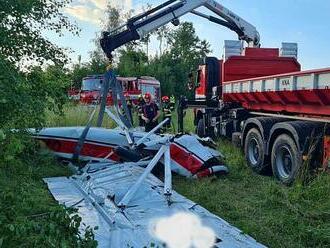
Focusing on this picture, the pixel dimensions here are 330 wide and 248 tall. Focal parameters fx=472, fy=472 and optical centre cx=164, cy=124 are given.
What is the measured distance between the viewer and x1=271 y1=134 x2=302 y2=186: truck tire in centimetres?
778

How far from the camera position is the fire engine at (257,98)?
7.58 metres

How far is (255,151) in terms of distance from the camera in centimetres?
1000

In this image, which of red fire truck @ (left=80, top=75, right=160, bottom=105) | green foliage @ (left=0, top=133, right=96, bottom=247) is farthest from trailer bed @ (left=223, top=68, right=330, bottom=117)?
red fire truck @ (left=80, top=75, right=160, bottom=105)

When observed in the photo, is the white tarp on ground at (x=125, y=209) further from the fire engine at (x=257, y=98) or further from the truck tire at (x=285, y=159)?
the fire engine at (x=257, y=98)

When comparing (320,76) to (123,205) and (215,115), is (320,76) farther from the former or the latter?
(215,115)

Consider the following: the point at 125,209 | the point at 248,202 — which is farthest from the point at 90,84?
the point at 125,209

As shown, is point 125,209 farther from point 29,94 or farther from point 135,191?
point 29,94


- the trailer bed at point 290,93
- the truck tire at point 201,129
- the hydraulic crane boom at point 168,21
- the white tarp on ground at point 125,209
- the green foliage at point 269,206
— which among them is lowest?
the green foliage at point 269,206

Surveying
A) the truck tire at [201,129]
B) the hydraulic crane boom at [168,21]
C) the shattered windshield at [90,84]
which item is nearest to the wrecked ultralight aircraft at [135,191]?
the hydraulic crane boom at [168,21]

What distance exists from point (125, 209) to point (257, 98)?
482 cm

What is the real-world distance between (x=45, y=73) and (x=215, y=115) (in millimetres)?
8866

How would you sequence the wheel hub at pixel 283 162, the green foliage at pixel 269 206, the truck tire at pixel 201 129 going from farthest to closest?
1. the truck tire at pixel 201 129
2. the wheel hub at pixel 283 162
3. the green foliage at pixel 269 206

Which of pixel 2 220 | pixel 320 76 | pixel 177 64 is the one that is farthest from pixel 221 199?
pixel 177 64

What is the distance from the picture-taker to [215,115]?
13.4m
